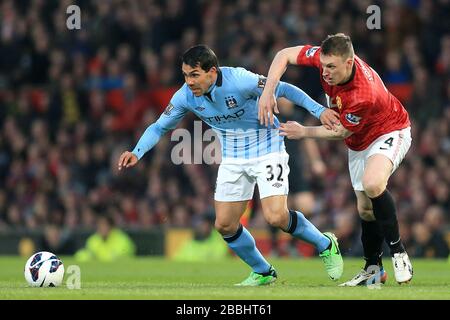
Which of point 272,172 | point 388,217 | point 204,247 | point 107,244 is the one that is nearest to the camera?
point 388,217

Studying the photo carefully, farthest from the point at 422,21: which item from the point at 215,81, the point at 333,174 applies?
the point at 215,81

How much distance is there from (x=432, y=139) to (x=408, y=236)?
1587 millimetres

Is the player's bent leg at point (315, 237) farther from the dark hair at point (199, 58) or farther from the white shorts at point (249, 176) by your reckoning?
the dark hair at point (199, 58)

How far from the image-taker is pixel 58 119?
62.3ft

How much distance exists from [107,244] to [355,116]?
835 centimetres

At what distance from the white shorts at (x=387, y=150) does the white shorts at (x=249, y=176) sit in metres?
0.60

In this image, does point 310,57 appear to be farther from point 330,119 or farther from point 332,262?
point 332,262

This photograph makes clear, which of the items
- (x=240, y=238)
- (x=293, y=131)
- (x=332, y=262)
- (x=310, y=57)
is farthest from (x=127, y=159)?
A: (x=332, y=262)

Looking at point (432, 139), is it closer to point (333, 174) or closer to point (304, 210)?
point (333, 174)

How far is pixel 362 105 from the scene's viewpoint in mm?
8531

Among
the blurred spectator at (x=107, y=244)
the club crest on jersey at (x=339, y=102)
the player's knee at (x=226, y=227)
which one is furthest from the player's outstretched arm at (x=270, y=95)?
the blurred spectator at (x=107, y=244)

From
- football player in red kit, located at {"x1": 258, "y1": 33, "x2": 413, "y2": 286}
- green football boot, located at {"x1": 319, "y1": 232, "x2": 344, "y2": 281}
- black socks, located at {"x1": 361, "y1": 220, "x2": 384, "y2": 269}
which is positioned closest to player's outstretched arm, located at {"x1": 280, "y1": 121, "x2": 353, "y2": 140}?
football player in red kit, located at {"x1": 258, "y1": 33, "x2": 413, "y2": 286}

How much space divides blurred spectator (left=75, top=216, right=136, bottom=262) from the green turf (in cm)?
129

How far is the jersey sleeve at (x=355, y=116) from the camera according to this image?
336 inches
